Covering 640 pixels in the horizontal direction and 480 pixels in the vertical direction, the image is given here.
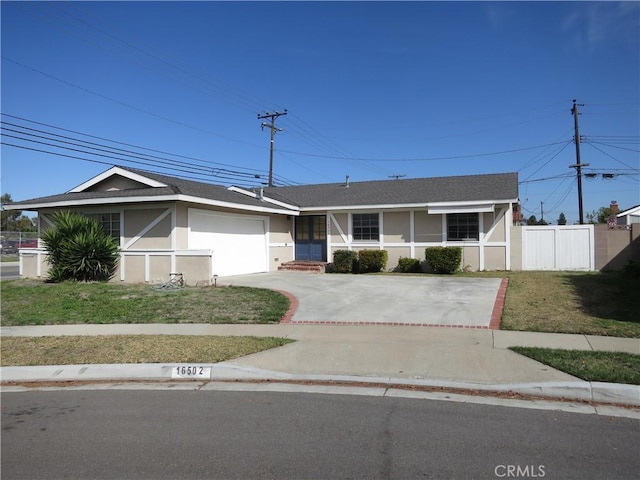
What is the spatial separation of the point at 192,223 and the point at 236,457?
44.7ft

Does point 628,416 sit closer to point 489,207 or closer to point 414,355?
point 414,355

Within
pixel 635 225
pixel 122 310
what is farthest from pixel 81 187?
pixel 635 225

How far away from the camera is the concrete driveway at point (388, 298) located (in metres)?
10.3

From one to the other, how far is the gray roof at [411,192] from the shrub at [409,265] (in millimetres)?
2412

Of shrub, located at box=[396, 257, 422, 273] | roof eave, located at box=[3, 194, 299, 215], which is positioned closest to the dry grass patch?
roof eave, located at box=[3, 194, 299, 215]

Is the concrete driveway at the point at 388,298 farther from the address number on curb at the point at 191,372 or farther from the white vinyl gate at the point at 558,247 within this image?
the white vinyl gate at the point at 558,247

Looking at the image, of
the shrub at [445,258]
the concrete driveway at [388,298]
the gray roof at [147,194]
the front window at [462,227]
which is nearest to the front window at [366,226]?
the shrub at [445,258]

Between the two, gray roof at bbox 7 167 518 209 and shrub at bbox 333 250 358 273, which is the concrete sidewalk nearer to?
gray roof at bbox 7 167 518 209

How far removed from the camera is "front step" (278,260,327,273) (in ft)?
67.7

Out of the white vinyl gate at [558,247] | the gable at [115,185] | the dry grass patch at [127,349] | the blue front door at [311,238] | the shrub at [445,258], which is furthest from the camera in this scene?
the blue front door at [311,238]

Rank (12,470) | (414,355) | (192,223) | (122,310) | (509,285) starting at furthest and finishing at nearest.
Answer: (192,223) < (509,285) < (122,310) < (414,355) < (12,470)

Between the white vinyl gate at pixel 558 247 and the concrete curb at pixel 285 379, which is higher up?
the white vinyl gate at pixel 558 247

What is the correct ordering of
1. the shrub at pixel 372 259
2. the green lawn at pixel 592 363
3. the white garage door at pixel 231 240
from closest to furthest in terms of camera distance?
the green lawn at pixel 592 363 < the white garage door at pixel 231 240 < the shrub at pixel 372 259

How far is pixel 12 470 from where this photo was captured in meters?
3.99
